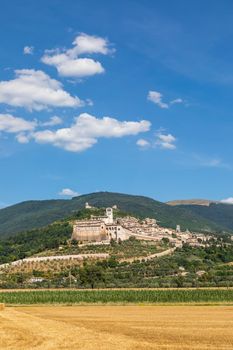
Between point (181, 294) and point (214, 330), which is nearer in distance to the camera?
point (214, 330)

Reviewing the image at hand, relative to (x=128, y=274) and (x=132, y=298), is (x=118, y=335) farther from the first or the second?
(x=128, y=274)

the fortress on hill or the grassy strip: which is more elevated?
the fortress on hill

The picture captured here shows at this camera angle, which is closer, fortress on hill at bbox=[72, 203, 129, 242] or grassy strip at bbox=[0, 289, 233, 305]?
grassy strip at bbox=[0, 289, 233, 305]

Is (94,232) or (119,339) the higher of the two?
(94,232)

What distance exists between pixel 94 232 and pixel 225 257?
41137 millimetres

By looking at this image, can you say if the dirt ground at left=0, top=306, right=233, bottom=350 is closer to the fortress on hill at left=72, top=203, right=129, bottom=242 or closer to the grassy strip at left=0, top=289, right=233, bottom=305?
the grassy strip at left=0, top=289, right=233, bottom=305

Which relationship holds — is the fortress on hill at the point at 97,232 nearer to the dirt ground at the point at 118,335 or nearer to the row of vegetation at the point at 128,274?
the row of vegetation at the point at 128,274

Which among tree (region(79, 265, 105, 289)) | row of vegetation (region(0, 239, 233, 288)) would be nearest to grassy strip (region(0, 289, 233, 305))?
row of vegetation (region(0, 239, 233, 288))

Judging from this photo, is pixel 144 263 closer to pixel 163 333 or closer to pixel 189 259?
pixel 189 259

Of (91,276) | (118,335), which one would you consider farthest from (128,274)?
(118,335)

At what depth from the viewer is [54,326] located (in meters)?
28.6

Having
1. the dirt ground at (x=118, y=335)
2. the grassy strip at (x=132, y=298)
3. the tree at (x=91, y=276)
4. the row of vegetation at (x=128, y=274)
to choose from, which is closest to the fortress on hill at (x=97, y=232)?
the row of vegetation at (x=128, y=274)

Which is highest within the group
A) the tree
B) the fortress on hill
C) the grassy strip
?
the fortress on hill

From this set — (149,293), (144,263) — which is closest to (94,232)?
(144,263)
